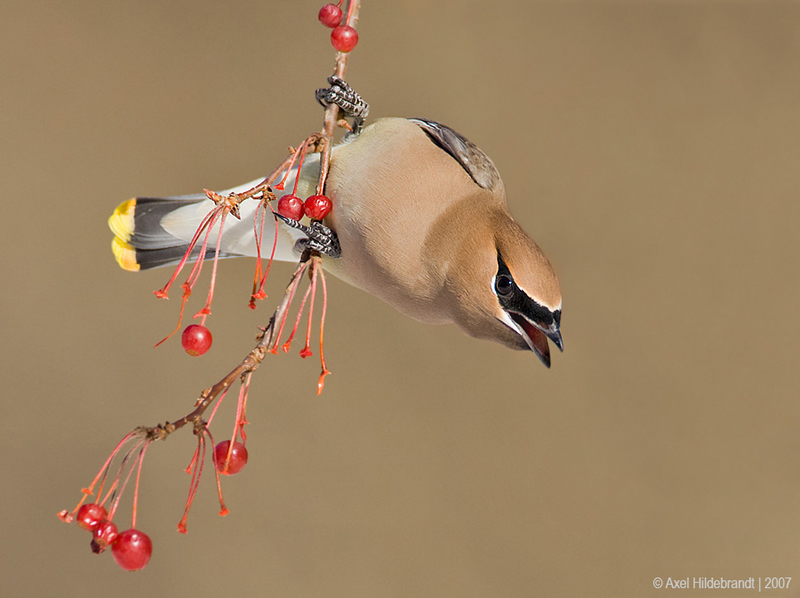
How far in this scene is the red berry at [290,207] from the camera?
3.34ft

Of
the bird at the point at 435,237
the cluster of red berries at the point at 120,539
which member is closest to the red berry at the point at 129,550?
the cluster of red berries at the point at 120,539

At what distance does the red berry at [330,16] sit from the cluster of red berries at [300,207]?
295 millimetres

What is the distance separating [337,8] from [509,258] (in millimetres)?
486

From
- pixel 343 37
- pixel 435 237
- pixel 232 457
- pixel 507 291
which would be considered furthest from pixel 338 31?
pixel 232 457

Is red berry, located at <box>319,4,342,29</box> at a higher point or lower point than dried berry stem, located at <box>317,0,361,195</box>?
higher

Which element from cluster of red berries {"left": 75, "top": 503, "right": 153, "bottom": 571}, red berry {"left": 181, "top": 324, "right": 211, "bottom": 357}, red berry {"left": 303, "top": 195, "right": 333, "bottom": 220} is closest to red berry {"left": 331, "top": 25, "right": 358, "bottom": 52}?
red berry {"left": 303, "top": 195, "right": 333, "bottom": 220}

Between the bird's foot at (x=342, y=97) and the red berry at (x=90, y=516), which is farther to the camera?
the bird's foot at (x=342, y=97)

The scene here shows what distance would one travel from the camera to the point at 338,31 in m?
1.10

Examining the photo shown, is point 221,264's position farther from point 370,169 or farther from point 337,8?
point 337,8

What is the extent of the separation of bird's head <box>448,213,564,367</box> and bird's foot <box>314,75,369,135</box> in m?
0.34

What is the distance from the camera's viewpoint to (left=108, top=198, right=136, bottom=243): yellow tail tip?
1646 millimetres

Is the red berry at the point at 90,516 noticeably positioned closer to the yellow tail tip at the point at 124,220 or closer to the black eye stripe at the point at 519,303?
the black eye stripe at the point at 519,303

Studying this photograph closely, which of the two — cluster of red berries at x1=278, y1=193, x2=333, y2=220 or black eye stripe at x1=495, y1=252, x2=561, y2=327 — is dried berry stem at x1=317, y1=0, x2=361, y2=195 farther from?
black eye stripe at x1=495, y1=252, x2=561, y2=327

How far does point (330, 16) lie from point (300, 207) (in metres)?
0.33
